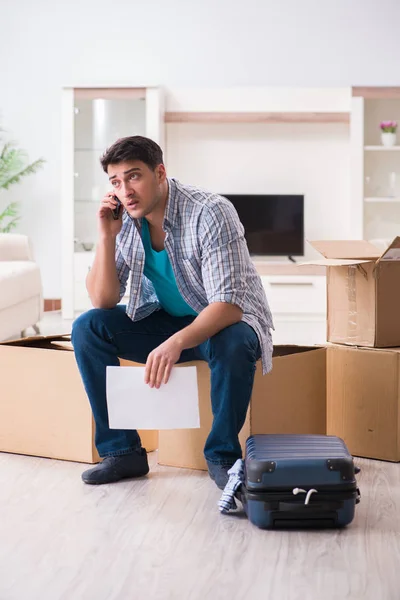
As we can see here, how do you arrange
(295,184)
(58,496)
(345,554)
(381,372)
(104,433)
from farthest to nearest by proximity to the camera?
(295,184) → (381,372) → (104,433) → (58,496) → (345,554)

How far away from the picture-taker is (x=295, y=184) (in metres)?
7.02

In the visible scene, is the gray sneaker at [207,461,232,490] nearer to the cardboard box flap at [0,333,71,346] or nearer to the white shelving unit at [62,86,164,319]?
the cardboard box flap at [0,333,71,346]

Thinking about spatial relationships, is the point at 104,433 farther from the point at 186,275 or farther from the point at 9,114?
the point at 9,114

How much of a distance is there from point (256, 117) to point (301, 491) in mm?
5163

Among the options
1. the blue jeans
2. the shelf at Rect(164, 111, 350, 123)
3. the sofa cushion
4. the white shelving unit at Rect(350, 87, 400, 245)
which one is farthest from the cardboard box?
the shelf at Rect(164, 111, 350, 123)

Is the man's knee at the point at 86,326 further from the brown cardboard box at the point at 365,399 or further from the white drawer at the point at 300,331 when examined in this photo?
the white drawer at the point at 300,331

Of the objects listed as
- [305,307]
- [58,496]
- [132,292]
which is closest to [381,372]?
[132,292]

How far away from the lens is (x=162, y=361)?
2.23 metres

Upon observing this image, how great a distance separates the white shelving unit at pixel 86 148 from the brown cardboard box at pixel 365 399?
4.07 metres

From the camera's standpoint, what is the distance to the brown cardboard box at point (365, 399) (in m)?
2.64

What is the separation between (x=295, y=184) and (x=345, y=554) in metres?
5.40

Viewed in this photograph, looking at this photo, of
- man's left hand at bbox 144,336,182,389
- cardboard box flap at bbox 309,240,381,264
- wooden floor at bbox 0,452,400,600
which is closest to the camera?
wooden floor at bbox 0,452,400,600

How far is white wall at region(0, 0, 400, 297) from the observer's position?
22.5ft

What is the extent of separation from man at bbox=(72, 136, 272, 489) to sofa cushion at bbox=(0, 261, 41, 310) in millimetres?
2200
